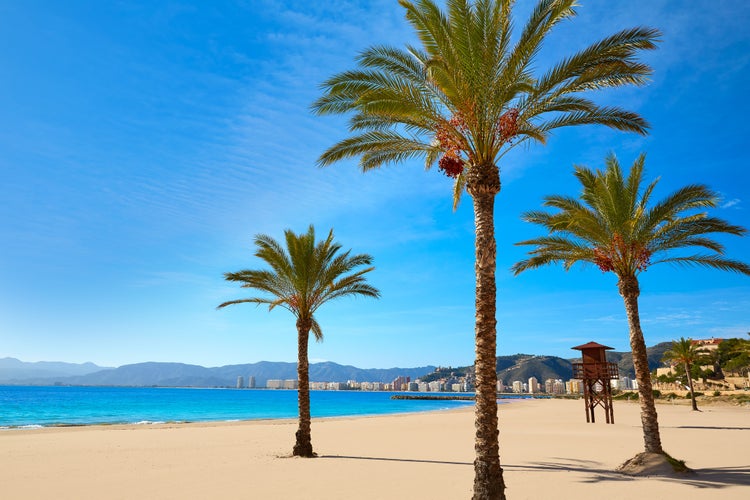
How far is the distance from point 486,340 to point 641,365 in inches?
311

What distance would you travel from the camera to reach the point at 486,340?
9203mm

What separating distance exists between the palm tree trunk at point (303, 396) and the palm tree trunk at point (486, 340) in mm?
8157

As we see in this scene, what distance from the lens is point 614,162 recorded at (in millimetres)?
15305

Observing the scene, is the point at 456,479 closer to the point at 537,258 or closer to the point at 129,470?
the point at 537,258

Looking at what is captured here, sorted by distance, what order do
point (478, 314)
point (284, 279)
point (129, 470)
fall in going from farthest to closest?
point (284, 279) < point (129, 470) < point (478, 314)

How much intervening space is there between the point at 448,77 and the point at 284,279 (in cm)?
1138

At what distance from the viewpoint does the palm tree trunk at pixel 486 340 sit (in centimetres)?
856

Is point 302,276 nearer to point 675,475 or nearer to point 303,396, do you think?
point 303,396

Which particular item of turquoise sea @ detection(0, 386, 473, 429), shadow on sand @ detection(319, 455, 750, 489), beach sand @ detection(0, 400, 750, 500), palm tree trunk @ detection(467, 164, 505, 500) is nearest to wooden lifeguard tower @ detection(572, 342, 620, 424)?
beach sand @ detection(0, 400, 750, 500)

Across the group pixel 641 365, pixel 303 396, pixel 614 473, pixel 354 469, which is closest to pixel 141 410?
pixel 303 396

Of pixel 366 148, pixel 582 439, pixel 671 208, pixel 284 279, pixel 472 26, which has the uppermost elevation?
pixel 472 26

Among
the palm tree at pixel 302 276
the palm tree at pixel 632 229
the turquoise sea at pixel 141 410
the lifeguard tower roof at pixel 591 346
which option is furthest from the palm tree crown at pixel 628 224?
the turquoise sea at pixel 141 410

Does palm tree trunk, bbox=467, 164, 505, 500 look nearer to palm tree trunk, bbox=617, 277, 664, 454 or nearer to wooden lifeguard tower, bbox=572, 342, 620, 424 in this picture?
palm tree trunk, bbox=617, 277, 664, 454

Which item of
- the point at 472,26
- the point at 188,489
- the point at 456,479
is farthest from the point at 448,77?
the point at 188,489
